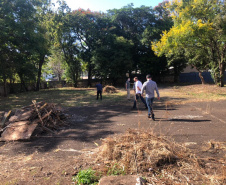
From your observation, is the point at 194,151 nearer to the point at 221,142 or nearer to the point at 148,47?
the point at 221,142

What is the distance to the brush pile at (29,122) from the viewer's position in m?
5.64

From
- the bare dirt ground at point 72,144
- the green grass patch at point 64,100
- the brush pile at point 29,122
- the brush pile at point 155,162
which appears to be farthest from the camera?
the green grass patch at point 64,100

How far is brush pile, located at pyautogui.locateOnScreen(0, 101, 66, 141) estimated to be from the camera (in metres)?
5.64

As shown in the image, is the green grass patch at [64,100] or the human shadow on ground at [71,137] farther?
the green grass patch at [64,100]

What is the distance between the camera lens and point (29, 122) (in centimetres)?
611

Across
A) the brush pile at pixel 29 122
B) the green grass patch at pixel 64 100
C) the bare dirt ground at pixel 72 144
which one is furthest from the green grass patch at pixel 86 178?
the green grass patch at pixel 64 100

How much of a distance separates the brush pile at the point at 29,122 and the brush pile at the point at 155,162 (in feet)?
9.40

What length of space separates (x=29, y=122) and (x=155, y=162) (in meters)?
4.43

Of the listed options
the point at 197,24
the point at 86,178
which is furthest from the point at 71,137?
the point at 197,24

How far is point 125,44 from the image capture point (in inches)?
1133

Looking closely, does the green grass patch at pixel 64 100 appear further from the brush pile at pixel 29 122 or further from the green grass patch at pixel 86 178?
the green grass patch at pixel 86 178

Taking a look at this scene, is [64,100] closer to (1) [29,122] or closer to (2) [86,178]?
(1) [29,122]

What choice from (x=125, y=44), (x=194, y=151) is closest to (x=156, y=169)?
(x=194, y=151)

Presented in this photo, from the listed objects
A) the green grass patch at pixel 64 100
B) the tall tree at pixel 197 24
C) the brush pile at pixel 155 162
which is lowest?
the brush pile at pixel 155 162
